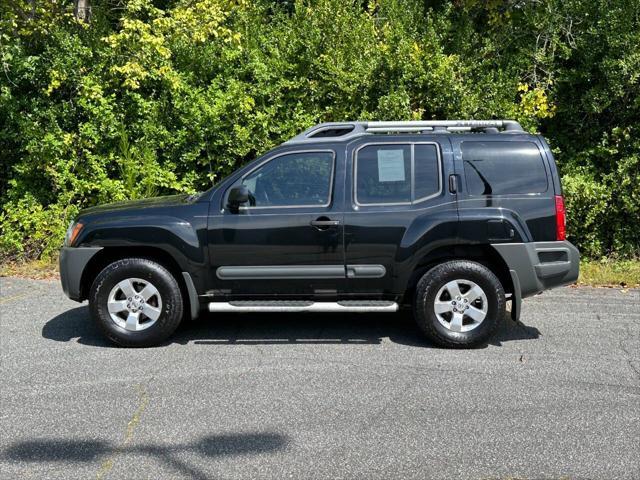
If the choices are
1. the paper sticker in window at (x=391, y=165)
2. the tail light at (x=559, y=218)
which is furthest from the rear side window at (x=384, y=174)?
the tail light at (x=559, y=218)

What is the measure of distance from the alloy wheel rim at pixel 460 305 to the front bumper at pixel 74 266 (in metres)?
3.07

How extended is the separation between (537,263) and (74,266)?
4.08 m

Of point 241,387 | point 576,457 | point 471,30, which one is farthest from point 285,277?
point 471,30

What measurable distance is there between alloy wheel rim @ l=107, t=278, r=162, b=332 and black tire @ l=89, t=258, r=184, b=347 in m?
0.03

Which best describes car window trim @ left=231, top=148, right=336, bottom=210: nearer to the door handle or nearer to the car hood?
the door handle

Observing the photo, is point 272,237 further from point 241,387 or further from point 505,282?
point 505,282

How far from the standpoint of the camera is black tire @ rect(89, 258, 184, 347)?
264 inches

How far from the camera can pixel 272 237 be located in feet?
21.9

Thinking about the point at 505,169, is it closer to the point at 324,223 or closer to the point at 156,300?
the point at 324,223

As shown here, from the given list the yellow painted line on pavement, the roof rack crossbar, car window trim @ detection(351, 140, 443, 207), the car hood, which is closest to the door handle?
car window trim @ detection(351, 140, 443, 207)

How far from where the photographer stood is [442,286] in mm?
6613

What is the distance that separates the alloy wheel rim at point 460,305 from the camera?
6.62 m

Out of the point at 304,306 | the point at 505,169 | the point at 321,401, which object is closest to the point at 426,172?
the point at 505,169

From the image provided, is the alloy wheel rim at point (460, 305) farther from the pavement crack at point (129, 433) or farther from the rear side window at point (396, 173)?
the pavement crack at point (129, 433)
